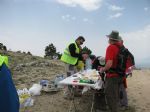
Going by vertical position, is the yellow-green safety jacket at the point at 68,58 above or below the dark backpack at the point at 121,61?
above

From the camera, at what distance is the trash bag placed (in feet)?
8.40

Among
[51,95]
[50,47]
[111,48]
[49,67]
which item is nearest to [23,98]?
[51,95]

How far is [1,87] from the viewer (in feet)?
8.41

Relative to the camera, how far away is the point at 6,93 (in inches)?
102

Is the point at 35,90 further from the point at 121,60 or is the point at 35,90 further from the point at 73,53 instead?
the point at 121,60

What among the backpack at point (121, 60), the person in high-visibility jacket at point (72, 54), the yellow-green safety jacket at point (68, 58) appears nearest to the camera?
the backpack at point (121, 60)

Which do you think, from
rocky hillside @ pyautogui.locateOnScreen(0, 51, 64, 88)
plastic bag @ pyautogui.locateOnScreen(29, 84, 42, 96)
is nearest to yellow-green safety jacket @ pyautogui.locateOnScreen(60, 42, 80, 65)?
plastic bag @ pyautogui.locateOnScreen(29, 84, 42, 96)

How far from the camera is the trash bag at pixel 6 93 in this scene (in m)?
2.56

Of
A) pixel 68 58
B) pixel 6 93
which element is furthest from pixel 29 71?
pixel 6 93

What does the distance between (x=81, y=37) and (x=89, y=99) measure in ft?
5.44

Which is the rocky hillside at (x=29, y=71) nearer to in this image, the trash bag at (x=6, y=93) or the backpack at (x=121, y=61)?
the backpack at (x=121, y=61)

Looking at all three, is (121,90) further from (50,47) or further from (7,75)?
(50,47)

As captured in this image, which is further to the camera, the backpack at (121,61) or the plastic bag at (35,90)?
the plastic bag at (35,90)

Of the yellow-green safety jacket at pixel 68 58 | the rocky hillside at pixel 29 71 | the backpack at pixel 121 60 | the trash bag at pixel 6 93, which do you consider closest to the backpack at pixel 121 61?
the backpack at pixel 121 60
